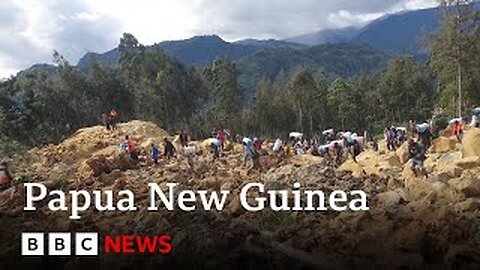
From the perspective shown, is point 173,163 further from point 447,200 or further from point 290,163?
point 447,200

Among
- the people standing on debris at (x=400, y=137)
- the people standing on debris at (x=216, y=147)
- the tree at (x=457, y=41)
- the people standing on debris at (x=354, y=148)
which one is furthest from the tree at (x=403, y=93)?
the people standing on debris at (x=354, y=148)

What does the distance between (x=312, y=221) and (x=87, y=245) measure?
5.22 meters

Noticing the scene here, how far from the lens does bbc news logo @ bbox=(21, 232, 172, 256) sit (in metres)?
13.0

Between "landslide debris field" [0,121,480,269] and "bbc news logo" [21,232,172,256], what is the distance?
29cm

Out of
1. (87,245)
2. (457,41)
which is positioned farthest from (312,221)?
(457,41)

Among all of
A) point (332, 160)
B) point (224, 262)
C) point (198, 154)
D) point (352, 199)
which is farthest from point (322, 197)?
point (198, 154)

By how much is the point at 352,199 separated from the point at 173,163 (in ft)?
38.5

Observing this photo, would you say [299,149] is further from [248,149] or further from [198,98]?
[198,98]

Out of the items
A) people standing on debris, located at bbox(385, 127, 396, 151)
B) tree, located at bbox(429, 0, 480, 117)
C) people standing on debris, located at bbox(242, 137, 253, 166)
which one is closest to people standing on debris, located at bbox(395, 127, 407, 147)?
people standing on debris, located at bbox(385, 127, 396, 151)

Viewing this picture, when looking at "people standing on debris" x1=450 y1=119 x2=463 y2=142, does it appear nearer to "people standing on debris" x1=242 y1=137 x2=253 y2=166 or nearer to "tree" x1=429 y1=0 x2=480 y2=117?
"people standing on debris" x1=242 y1=137 x2=253 y2=166

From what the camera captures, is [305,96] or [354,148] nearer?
[354,148]

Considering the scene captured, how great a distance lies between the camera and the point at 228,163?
28.1m

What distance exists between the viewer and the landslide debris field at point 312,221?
42.9ft

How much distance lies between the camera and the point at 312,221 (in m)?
16.0
